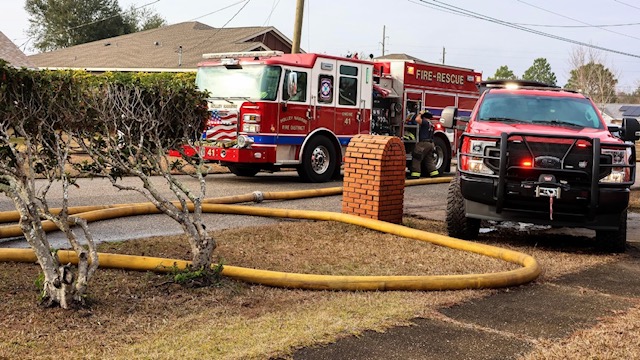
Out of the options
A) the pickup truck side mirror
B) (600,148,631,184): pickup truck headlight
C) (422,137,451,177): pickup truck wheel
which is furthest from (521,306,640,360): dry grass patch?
(422,137,451,177): pickup truck wheel

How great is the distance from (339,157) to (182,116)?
30.5 feet

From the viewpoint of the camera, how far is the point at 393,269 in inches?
263

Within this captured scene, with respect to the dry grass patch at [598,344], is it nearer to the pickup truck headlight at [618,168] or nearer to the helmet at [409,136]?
the pickup truck headlight at [618,168]

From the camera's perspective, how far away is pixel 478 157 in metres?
8.12

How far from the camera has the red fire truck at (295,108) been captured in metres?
14.1

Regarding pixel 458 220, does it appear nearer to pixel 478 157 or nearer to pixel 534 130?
pixel 478 157

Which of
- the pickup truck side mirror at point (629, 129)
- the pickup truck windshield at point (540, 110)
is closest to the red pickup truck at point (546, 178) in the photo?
the pickup truck windshield at point (540, 110)

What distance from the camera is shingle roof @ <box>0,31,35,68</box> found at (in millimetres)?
30859

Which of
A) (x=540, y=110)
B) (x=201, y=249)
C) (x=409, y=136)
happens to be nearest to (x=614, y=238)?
(x=540, y=110)

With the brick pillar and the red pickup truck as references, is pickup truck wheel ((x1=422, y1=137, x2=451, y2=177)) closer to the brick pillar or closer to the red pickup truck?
the brick pillar

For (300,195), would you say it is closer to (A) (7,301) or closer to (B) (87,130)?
→ (B) (87,130)

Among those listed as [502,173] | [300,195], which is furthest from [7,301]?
[300,195]

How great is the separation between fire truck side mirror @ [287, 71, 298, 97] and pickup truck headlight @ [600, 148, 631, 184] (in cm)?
737

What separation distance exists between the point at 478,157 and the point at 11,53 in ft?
93.1
